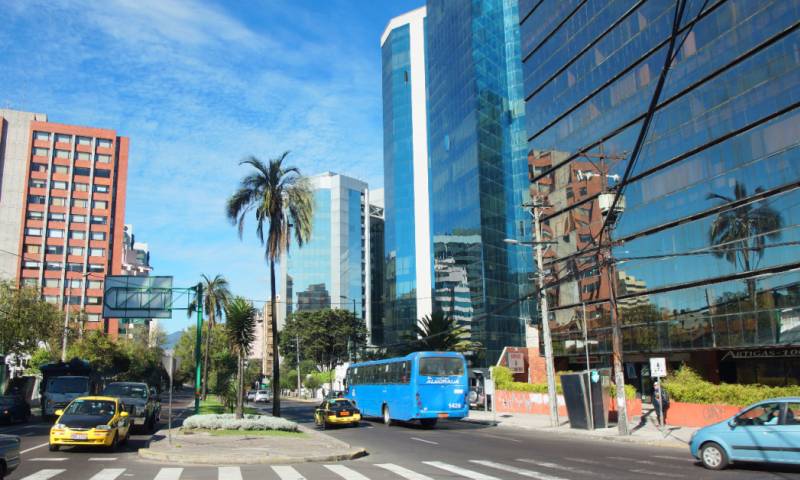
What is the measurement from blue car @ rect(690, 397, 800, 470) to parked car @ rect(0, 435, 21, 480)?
13789 mm

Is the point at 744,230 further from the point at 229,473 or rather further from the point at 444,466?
the point at 229,473

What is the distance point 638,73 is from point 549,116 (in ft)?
37.0

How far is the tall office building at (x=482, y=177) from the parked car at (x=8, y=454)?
6685cm

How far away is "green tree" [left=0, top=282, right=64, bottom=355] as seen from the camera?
4184 centimetres

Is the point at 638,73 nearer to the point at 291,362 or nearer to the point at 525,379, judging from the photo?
the point at 525,379

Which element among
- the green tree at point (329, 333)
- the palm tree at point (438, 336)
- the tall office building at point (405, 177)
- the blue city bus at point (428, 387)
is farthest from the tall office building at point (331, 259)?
the blue city bus at point (428, 387)

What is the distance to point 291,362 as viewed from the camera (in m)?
119

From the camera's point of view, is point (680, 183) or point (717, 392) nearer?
point (717, 392)

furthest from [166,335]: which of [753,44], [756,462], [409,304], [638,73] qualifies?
[756,462]

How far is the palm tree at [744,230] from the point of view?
33.1 meters

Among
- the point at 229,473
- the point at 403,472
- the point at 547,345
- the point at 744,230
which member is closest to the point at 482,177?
the point at 744,230

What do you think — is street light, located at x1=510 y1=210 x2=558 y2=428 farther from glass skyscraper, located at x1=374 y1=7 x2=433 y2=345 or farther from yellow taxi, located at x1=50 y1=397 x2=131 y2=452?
glass skyscraper, located at x1=374 y1=7 x2=433 y2=345

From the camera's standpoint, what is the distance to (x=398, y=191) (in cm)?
10500

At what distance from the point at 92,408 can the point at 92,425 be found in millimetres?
1486
